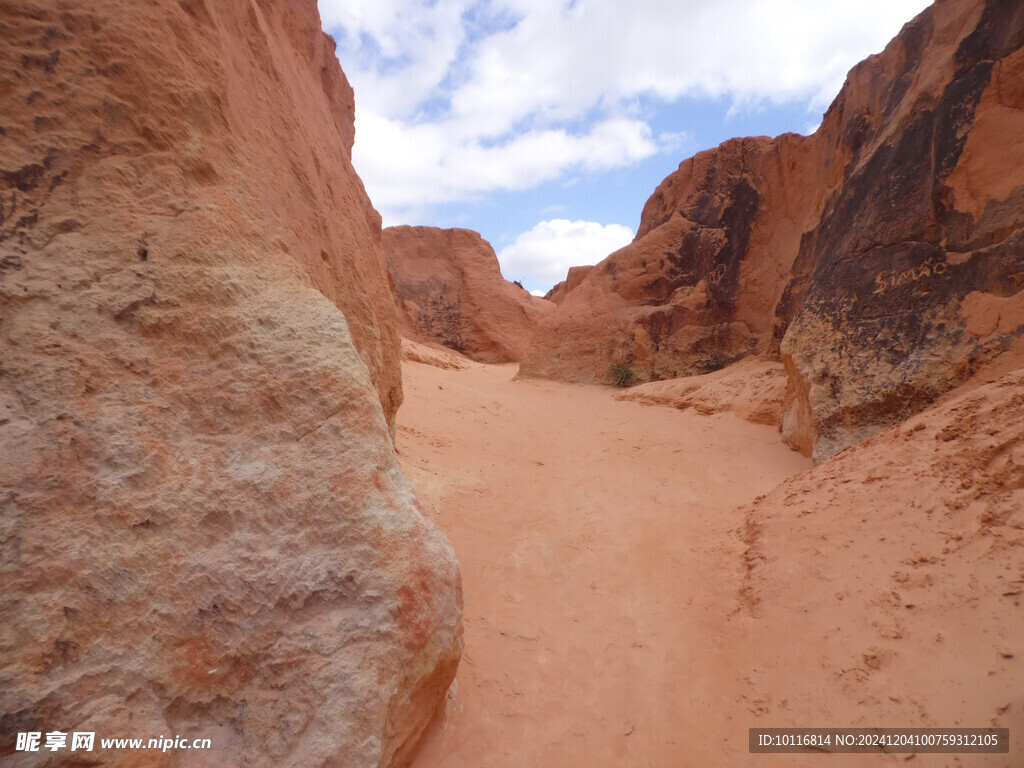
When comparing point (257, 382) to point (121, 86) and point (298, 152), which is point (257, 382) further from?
point (298, 152)

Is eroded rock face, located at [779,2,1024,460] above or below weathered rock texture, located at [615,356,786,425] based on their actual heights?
above

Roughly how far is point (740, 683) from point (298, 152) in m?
3.37

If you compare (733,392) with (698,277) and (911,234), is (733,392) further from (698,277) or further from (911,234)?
(698,277)

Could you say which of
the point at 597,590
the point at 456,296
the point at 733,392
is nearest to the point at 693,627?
the point at 597,590

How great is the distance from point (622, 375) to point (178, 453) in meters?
9.39

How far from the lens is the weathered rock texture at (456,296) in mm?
19266

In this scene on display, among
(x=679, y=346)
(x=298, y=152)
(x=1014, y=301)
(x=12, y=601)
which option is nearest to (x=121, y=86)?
(x=298, y=152)

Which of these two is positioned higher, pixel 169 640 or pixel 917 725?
pixel 169 640

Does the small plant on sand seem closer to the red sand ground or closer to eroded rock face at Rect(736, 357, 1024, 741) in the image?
the red sand ground

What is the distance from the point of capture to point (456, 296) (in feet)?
65.1

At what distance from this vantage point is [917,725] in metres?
1.76

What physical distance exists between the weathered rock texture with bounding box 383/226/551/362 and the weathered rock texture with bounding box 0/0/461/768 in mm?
16671

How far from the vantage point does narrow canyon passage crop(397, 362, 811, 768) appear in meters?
2.15

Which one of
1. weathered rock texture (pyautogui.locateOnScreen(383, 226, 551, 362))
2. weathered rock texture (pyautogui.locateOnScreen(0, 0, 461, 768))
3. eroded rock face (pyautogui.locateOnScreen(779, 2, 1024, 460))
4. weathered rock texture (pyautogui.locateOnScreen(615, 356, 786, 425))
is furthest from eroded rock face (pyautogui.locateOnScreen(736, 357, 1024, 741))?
weathered rock texture (pyautogui.locateOnScreen(383, 226, 551, 362))
